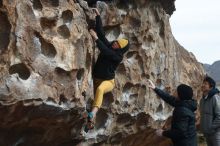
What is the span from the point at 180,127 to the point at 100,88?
105 inches

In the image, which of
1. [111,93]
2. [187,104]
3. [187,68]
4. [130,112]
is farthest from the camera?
[187,68]

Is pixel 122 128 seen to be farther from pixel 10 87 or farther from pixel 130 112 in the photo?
pixel 10 87

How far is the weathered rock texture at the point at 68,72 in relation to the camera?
10.3 m

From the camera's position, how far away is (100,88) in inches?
484

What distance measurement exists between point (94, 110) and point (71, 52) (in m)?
1.51

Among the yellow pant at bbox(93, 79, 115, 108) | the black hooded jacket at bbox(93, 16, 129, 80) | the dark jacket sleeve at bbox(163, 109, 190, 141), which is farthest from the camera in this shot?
the black hooded jacket at bbox(93, 16, 129, 80)

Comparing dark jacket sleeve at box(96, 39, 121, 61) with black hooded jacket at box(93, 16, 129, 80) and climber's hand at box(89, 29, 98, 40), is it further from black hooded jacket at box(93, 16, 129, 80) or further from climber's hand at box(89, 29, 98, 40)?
climber's hand at box(89, 29, 98, 40)

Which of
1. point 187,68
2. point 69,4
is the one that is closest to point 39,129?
point 69,4

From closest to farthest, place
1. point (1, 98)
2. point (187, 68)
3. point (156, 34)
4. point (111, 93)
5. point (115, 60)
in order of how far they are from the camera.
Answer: point (1, 98), point (115, 60), point (111, 93), point (156, 34), point (187, 68)

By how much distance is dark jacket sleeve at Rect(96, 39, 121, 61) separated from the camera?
12141 millimetres

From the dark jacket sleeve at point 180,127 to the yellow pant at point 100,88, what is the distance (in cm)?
229

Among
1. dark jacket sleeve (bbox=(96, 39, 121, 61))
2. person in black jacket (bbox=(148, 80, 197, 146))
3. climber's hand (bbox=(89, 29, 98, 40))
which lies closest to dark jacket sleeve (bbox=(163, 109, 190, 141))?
person in black jacket (bbox=(148, 80, 197, 146))

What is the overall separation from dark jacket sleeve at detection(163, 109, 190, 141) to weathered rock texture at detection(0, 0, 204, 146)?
2427 mm

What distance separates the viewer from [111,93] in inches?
543
